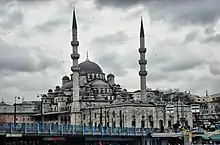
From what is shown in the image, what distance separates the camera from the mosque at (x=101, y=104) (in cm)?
8875

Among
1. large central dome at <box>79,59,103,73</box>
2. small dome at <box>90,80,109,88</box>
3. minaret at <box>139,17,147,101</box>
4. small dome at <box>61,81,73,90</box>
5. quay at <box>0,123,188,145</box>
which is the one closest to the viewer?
quay at <box>0,123,188,145</box>

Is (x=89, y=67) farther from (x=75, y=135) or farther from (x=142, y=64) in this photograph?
(x=75, y=135)

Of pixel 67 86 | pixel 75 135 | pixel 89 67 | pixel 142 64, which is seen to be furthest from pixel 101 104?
pixel 75 135

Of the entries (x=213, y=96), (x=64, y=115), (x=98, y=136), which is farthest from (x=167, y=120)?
(x=213, y=96)

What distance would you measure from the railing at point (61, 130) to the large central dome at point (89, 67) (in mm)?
50119

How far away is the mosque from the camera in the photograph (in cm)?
8875

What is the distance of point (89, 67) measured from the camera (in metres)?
111

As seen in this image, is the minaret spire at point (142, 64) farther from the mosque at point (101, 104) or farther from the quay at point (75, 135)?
the quay at point (75, 135)

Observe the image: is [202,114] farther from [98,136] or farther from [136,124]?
[98,136]

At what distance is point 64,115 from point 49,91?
13.5 metres

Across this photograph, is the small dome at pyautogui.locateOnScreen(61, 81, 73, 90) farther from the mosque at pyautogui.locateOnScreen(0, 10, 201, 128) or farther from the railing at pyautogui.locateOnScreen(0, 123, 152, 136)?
the railing at pyautogui.locateOnScreen(0, 123, 152, 136)

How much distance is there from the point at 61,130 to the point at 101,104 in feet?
164

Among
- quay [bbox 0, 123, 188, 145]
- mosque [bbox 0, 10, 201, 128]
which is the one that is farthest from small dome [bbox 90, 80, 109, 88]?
quay [bbox 0, 123, 188, 145]

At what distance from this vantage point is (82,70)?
4296 inches
